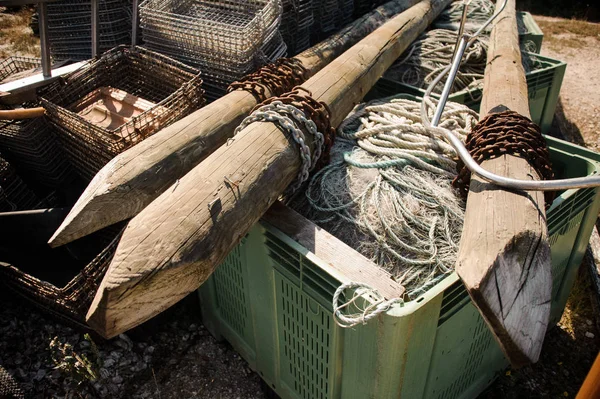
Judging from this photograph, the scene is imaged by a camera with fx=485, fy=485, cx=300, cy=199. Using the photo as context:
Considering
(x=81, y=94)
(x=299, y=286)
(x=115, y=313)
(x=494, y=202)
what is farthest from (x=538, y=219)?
(x=81, y=94)

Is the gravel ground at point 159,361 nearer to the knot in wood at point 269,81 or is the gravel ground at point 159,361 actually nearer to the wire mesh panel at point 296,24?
the knot in wood at point 269,81

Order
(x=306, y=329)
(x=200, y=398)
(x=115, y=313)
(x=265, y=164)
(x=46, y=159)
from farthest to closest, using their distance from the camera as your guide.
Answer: (x=46, y=159) < (x=200, y=398) < (x=306, y=329) < (x=265, y=164) < (x=115, y=313)

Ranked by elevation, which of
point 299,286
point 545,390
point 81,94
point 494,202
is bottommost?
point 545,390

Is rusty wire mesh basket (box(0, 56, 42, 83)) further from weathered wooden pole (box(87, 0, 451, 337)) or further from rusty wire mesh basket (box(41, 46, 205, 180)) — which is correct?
weathered wooden pole (box(87, 0, 451, 337))

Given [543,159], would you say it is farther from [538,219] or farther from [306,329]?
[306,329]

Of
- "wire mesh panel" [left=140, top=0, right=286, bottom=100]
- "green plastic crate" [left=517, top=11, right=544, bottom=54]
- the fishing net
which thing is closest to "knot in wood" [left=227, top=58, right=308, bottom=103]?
"wire mesh panel" [left=140, top=0, right=286, bottom=100]

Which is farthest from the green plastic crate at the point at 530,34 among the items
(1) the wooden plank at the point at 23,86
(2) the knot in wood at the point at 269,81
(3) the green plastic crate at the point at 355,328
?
(1) the wooden plank at the point at 23,86

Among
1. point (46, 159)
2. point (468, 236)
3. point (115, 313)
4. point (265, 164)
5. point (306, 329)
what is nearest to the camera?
point (115, 313)

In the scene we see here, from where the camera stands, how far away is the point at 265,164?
2.16m

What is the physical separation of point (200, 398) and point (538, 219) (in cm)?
221

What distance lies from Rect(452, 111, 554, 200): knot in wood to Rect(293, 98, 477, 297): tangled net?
0.76 ft

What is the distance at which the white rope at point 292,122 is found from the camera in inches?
91.6

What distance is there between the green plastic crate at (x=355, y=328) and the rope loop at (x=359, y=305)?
46 millimetres

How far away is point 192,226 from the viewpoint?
174 cm
